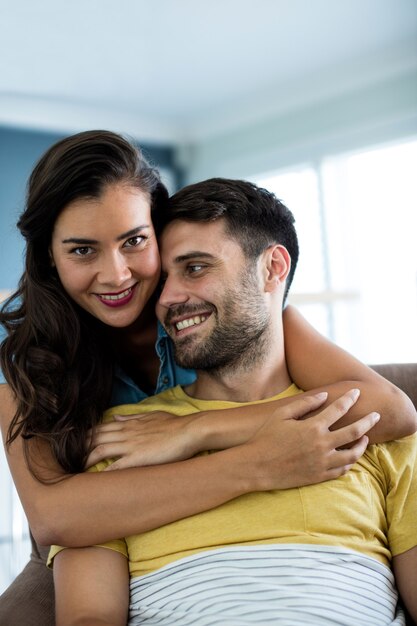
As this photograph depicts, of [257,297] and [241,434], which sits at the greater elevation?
[257,297]

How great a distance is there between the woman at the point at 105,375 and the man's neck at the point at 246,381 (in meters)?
0.05

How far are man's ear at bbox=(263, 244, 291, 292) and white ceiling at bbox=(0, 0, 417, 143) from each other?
10.1 ft

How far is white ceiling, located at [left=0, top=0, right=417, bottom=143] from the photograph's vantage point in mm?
4609

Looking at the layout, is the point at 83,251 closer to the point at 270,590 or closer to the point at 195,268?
the point at 195,268

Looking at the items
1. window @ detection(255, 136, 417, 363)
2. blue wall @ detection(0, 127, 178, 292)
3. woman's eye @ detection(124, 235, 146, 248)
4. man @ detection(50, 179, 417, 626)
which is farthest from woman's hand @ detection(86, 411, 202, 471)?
blue wall @ detection(0, 127, 178, 292)

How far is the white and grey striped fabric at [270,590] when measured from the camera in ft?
4.56

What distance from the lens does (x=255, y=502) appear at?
5.04 ft

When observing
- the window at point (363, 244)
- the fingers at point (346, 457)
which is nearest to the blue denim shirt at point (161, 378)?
the fingers at point (346, 457)

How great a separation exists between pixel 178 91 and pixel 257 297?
182 inches

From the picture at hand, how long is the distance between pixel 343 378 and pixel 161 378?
456mm

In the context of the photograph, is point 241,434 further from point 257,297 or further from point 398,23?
point 398,23

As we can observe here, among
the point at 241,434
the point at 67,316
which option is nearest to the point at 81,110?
the point at 67,316

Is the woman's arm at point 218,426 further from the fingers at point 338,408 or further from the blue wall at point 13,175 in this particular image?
the blue wall at point 13,175

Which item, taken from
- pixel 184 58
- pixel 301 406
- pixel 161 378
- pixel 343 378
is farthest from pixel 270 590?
pixel 184 58
